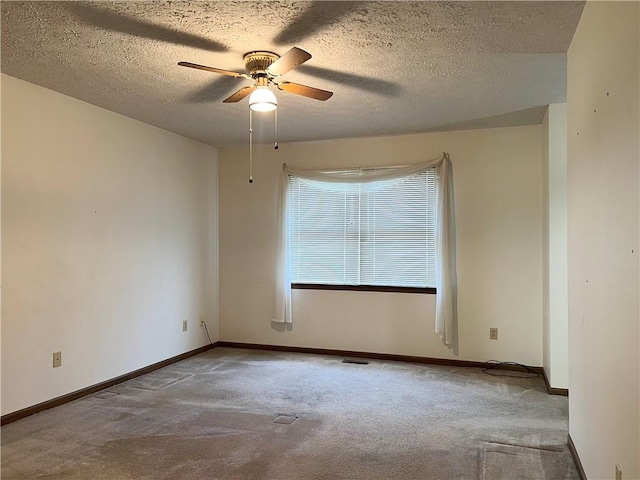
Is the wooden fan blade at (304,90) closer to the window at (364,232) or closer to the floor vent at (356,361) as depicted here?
the window at (364,232)

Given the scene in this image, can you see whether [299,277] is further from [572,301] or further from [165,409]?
[572,301]

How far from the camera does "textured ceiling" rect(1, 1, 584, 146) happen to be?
2348 mm

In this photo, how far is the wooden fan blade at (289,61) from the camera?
2.41 m

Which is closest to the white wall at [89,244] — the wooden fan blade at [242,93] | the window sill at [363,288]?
the window sill at [363,288]

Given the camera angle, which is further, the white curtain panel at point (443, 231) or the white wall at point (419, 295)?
the white curtain panel at point (443, 231)

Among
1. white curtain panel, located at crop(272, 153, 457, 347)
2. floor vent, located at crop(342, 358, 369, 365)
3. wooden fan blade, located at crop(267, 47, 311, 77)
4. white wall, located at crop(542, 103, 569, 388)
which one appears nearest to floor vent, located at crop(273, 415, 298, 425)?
floor vent, located at crop(342, 358, 369, 365)

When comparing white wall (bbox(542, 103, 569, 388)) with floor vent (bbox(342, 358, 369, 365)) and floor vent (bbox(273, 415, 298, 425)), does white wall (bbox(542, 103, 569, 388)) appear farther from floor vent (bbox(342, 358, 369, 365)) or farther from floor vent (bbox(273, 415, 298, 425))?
floor vent (bbox(273, 415, 298, 425))

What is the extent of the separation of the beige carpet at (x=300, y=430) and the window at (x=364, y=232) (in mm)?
1167

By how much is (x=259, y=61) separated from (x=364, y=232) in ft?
9.01

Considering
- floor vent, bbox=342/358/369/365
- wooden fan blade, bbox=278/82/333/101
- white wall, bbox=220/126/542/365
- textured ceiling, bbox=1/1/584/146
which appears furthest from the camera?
floor vent, bbox=342/358/369/365

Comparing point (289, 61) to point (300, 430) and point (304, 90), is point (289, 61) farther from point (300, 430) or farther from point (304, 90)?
point (300, 430)

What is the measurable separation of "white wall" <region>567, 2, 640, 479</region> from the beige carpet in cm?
60

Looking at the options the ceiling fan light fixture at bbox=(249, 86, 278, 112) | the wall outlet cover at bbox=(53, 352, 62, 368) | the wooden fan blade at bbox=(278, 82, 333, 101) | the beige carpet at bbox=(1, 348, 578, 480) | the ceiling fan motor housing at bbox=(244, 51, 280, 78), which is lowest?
the beige carpet at bbox=(1, 348, 578, 480)

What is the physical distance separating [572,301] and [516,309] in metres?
2.10
